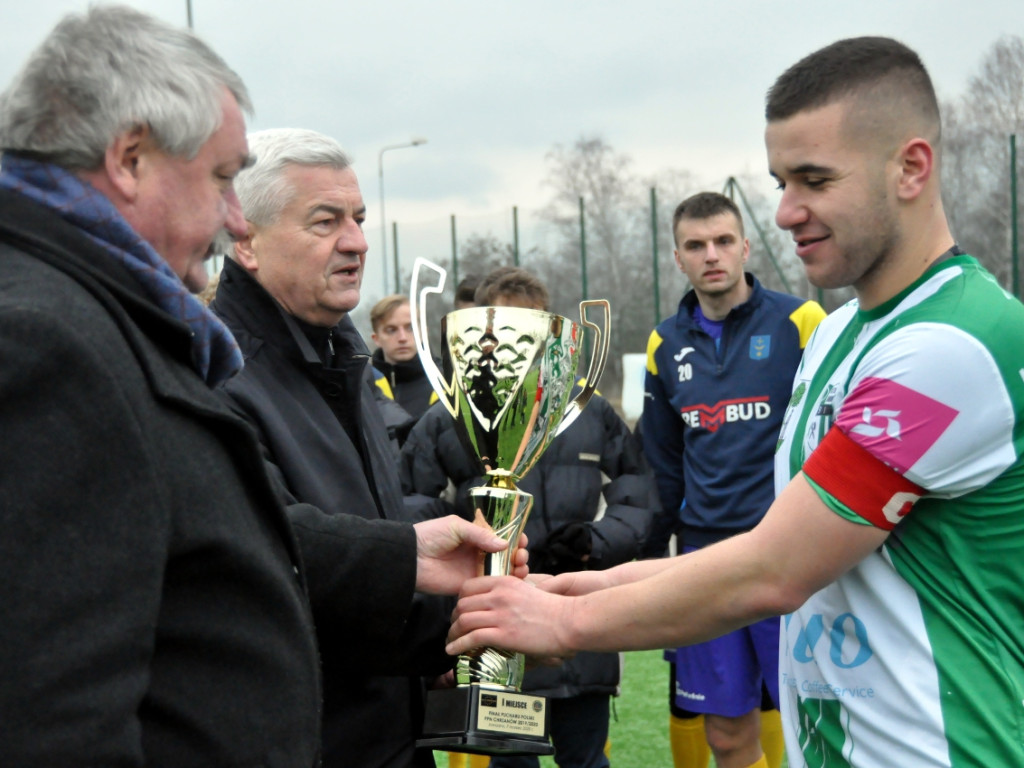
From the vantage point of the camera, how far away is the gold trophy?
6.95 feet

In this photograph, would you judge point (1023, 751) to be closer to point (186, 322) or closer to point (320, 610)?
point (320, 610)

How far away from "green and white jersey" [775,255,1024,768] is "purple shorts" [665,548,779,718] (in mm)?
2457

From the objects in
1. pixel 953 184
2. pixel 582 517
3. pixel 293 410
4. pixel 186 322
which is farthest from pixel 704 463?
pixel 953 184

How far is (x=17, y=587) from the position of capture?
1.04m

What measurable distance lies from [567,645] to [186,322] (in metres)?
1.09

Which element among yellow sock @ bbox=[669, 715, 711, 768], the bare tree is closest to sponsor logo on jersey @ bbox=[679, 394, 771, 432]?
yellow sock @ bbox=[669, 715, 711, 768]

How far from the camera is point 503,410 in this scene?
2348 mm

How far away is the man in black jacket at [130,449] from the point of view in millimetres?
1052

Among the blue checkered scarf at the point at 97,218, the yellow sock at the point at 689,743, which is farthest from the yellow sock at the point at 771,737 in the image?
the blue checkered scarf at the point at 97,218

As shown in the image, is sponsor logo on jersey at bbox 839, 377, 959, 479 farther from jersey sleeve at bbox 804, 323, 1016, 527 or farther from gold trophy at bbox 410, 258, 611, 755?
gold trophy at bbox 410, 258, 611, 755

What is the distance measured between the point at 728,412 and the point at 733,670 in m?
1.09

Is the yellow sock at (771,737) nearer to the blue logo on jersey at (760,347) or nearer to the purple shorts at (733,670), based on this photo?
the purple shorts at (733,670)

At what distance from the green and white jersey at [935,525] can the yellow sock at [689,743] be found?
2833 millimetres

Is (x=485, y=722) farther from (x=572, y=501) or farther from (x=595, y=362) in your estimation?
(x=572, y=501)
